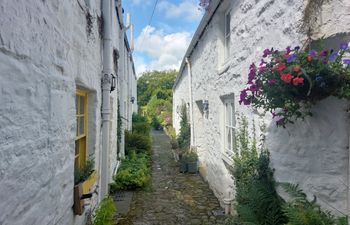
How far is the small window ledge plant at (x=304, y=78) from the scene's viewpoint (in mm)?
2043

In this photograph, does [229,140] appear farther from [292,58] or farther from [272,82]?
[292,58]

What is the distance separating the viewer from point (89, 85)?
3.92 metres

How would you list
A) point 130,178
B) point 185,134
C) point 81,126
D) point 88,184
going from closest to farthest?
point 88,184 → point 81,126 → point 130,178 → point 185,134

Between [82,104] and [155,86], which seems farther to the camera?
[155,86]

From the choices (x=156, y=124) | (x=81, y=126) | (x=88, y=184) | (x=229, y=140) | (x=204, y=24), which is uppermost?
(x=204, y=24)

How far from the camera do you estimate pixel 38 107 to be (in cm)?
211

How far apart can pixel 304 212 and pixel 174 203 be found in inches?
157

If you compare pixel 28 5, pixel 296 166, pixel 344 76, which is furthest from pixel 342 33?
pixel 28 5

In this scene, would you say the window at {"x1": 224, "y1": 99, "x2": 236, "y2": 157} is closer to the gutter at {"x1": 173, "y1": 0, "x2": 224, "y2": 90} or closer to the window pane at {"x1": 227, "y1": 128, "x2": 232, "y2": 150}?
the window pane at {"x1": 227, "y1": 128, "x2": 232, "y2": 150}

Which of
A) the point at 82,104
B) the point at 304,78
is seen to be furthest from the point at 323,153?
the point at 82,104

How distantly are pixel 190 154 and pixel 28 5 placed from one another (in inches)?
298

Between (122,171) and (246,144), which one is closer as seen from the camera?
(246,144)

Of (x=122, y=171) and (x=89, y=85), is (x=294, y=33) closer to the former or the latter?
(x=89, y=85)

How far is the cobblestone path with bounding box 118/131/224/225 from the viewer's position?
16.3ft
